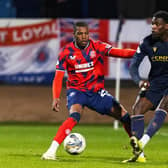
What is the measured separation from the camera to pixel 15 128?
21344 millimetres

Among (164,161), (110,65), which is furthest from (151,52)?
(110,65)

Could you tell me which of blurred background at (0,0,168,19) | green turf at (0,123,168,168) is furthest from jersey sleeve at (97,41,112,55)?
blurred background at (0,0,168,19)

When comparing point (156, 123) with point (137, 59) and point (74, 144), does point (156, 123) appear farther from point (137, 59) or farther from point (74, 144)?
point (74, 144)

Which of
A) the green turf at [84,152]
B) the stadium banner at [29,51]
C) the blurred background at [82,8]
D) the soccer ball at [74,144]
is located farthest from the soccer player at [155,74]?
the blurred background at [82,8]

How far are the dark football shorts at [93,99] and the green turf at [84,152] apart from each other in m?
0.76

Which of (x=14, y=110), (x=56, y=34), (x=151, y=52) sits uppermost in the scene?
(x=151, y=52)

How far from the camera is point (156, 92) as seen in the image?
12.6 m

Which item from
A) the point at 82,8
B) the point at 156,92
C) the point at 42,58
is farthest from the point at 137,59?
the point at 82,8

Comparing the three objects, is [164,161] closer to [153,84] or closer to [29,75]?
[153,84]

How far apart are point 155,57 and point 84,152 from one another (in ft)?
8.68

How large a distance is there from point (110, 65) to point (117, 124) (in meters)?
2.45

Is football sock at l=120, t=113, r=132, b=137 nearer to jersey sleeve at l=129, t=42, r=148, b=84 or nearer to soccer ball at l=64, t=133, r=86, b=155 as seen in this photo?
soccer ball at l=64, t=133, r=86, b=155

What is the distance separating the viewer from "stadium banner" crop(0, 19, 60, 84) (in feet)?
77.8

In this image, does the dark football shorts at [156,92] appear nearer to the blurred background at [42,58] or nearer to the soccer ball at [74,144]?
the soccer ball at [74,144]
